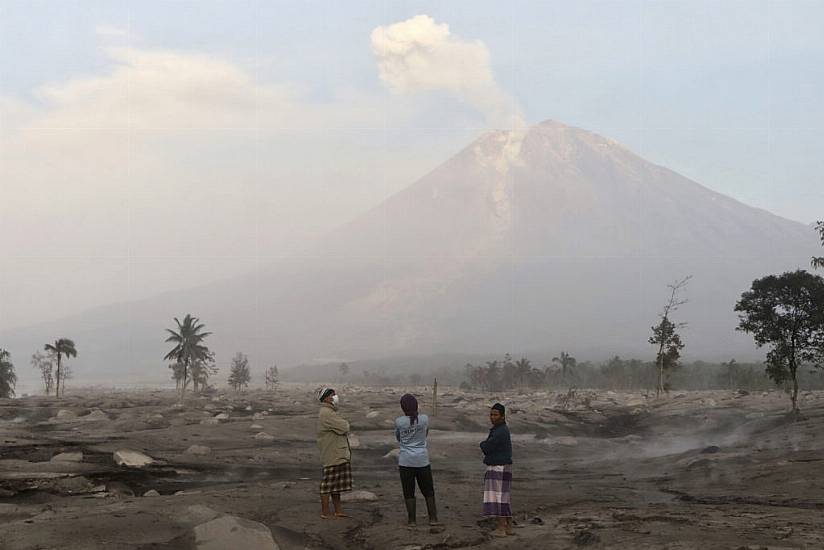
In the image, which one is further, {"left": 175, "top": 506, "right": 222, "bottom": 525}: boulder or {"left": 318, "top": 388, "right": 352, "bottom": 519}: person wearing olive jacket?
{"left": 318, "top": 388, "right": 352, "bottom": 519}: person wearing olive jacket

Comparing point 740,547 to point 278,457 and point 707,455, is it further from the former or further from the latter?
point 278,457

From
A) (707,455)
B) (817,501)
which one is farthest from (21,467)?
(707,455)

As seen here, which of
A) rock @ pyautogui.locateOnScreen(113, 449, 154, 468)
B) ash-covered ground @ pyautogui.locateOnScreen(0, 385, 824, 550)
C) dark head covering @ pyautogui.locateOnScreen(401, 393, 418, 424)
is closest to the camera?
ash-covered ground @ pyautogui.locateOnScreen(0, 385, 824, 550)

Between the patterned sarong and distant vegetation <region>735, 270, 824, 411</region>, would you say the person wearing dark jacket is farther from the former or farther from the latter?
distant vegetation <region>735, 270, 824, 411</region>

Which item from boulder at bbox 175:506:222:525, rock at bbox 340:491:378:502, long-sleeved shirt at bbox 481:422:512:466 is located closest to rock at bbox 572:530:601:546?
long-sleeved shirt at bbox 481:422:512:466

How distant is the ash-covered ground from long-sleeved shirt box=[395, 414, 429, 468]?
1.05 meters

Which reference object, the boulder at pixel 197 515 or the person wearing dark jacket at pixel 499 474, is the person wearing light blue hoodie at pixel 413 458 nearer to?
the person wearing dark jacket at pixel 499 474

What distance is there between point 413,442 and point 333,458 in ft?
4.97

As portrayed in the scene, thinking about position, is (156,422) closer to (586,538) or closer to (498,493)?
(498,493)

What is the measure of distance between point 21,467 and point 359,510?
28.7ft

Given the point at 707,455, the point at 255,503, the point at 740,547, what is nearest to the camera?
the point at 740,547

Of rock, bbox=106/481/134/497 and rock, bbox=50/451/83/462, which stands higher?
rock, bbox=50/451/83/462

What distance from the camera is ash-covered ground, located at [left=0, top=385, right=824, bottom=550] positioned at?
9.99m

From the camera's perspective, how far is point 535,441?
2983 centimetres
